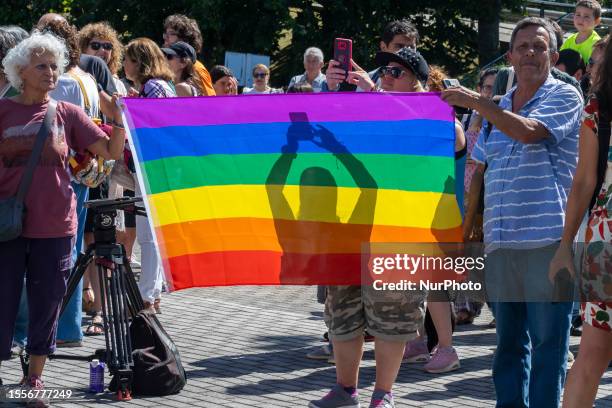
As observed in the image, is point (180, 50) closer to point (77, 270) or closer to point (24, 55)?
point (77, 270)

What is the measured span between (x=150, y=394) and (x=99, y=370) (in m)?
0.31

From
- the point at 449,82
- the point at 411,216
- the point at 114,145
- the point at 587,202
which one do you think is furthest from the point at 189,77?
the point at 587,202

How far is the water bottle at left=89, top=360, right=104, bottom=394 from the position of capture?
6.95 metres

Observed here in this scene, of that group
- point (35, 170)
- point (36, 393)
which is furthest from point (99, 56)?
point (36, 393)

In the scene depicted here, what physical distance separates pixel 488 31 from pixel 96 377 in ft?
82.9

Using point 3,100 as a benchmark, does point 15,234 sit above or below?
below

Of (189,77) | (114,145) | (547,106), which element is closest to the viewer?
(547,106)

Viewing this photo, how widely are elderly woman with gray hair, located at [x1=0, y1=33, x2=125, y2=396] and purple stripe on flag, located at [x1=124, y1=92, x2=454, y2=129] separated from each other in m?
0.48

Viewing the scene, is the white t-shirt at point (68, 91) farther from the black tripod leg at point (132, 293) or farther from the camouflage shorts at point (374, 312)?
the camouflage shorts at point (374, 312)

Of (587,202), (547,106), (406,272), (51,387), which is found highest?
(547,106)

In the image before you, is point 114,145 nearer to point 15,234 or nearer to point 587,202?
point 15,234

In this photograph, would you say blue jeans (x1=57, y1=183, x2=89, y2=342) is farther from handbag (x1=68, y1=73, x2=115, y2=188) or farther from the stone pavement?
handbag (x1=68, y1=73, x2=115, y2=188)

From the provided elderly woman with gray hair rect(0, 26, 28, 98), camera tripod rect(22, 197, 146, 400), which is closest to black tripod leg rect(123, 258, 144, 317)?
camera tripod rect(22, 197, 146, 400)

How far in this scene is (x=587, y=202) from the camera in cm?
512
